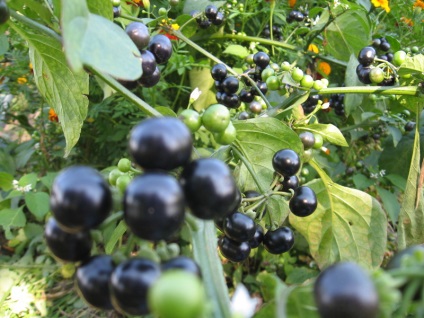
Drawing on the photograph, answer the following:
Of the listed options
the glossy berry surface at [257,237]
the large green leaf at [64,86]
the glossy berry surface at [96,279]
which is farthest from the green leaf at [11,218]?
the glossy berry surface at [96,279]

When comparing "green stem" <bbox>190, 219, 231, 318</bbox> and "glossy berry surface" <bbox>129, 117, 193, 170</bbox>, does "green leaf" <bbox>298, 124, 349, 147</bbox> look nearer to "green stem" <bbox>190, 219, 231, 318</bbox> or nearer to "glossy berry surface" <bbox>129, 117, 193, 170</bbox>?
"green stem" <bbox>190, 219, 231, 318</bbox>

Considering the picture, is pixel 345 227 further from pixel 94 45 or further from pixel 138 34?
pixel 94 45

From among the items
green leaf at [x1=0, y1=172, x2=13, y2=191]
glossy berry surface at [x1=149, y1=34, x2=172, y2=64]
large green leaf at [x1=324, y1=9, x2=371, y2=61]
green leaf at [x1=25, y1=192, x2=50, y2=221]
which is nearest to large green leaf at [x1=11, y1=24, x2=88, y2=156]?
glossy berry surface at [x1=149, y1=34, x2=172, y2=64]

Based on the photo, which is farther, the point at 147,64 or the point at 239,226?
the point at 147,64

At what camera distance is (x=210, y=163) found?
556 millimetres

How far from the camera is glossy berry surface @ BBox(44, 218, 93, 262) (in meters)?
0.59

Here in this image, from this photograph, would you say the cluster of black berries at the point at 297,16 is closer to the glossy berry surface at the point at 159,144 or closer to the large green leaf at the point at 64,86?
the large green leaf at the point at 64,86

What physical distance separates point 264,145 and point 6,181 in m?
1.83

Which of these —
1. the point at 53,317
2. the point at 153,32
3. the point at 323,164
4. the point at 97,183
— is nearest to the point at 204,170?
the point at 97,183

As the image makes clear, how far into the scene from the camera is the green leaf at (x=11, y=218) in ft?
7.31

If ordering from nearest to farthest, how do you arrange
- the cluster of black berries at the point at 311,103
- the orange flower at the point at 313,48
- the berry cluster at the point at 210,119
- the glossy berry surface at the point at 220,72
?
the berry cluster at the point at 210,119
the glossy berry surface at the point at 220,72
the cluster of black berries at the point at 311,103
the orange flower at the point at 313,48

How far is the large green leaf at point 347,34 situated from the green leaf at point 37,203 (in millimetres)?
1799

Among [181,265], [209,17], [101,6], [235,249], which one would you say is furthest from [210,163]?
[209,17]

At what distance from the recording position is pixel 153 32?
6.17ft
